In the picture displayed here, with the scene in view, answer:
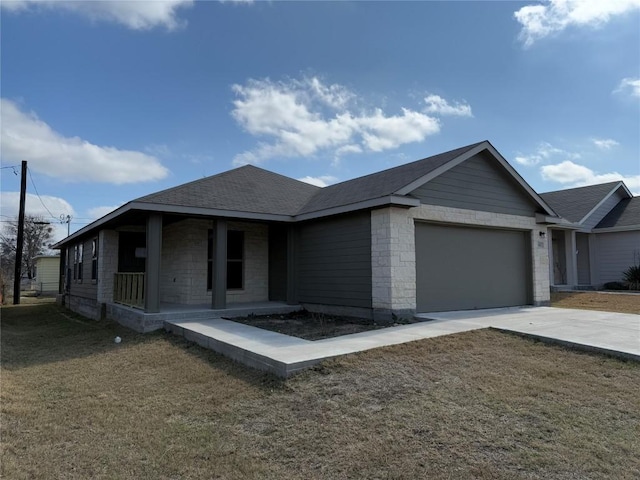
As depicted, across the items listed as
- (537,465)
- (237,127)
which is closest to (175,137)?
(237,127)

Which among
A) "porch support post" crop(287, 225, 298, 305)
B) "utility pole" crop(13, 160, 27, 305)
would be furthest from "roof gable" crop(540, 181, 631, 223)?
"utility pole" crop(13, 160, 27, 305)

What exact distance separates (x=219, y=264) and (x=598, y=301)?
11.5 metres

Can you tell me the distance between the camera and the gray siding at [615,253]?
58.3 feet

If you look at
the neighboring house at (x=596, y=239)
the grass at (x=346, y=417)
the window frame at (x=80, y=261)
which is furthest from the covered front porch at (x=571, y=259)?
the window frame at (x=80, y=261)

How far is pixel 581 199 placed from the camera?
65.8 feet

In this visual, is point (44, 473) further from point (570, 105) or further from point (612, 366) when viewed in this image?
point (570, 105)

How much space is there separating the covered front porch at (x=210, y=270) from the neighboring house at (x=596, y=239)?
39.2ft

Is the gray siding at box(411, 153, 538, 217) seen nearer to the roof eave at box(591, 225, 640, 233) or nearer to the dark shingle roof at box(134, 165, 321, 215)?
the dark shingle roof at box(134, 165, 321, 215)

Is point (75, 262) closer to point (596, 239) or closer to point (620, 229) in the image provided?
point (596, 239)

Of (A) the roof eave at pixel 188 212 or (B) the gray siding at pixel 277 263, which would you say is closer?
(A) the roof eave at pixel 188 212

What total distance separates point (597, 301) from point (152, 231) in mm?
13096

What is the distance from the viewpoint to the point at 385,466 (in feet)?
10.9

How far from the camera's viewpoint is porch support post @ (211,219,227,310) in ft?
34.4

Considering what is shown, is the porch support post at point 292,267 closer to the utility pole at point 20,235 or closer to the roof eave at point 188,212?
the roof eave at point 188,212
